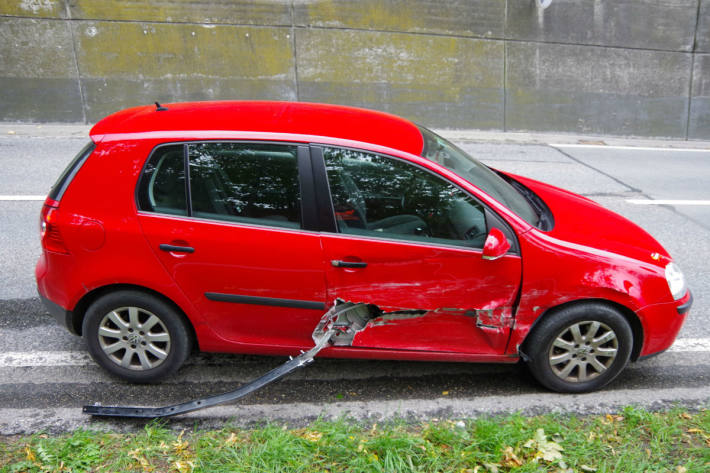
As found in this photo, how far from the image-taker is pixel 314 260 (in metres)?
3.36

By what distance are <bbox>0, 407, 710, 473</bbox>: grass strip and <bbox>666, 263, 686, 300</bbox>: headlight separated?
2.53 feet

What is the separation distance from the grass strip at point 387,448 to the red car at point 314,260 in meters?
0.52

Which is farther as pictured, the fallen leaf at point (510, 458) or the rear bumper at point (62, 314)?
the rear bumper at point (62, 314)

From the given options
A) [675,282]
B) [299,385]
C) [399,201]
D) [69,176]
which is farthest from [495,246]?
[69,176]

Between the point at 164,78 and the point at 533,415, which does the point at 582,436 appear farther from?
the point at 164,78

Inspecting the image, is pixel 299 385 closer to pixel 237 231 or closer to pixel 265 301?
pixel 265 301

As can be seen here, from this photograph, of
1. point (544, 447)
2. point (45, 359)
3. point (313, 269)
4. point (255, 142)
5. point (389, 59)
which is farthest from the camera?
point (389, 59)

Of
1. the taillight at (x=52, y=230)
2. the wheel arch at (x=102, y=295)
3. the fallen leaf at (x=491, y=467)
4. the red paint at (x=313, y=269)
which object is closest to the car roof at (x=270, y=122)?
the red paint at (x=313, y=269)

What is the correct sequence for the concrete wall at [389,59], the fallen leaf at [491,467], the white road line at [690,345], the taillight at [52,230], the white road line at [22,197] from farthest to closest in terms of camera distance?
the concrete wall at [389,59] → the white road line at [22,197] → the white road line at [690,345] → the taillight at [52,230] → the fallen leaf at [491,467]

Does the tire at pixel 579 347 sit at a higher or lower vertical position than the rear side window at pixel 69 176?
lower

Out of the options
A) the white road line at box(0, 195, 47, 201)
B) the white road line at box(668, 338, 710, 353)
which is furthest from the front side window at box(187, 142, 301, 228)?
the white road line at box(0, 195, 47, 201)

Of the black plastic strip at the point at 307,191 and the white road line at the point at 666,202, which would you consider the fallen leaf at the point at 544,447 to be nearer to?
the black plastic strip at the point at 307,191

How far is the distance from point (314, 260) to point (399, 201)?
61 cm

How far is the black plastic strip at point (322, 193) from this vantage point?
3.38 metres
